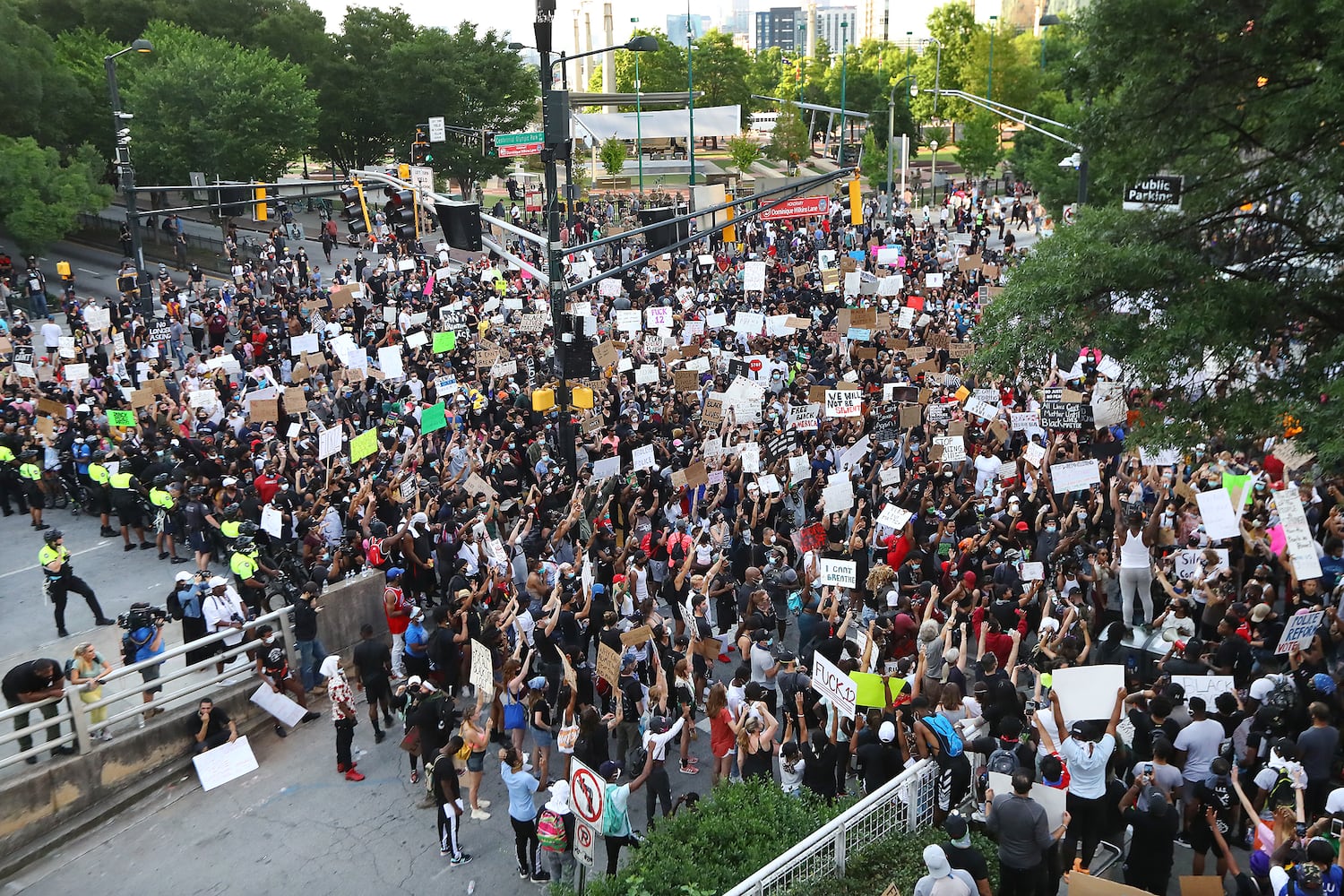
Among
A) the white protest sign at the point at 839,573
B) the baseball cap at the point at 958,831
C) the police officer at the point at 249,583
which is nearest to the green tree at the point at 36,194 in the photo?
the police officer at the point at 249,583

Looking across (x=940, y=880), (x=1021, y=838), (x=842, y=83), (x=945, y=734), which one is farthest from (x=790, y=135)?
(x=940, y=880)

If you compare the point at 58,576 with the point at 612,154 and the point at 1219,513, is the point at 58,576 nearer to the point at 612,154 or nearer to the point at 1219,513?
the point at 1219,513

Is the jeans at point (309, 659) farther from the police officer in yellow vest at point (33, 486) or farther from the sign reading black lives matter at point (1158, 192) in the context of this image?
the sign reading black lives matter at point (1158, 192)

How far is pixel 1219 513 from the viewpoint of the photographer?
11711 millimetres

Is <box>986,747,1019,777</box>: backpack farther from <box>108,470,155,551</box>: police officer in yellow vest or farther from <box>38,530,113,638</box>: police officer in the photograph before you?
<box>108,470,155,551</box>: police officer in yellow vest

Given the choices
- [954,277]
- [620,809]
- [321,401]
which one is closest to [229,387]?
[321,401]

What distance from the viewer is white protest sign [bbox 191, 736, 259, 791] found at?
36.4 ft

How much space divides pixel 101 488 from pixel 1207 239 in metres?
17.0

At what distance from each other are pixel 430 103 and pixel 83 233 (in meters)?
18.9

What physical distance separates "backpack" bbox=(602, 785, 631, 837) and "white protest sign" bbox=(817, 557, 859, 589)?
4174mm

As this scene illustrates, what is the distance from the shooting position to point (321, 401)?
21.1 m

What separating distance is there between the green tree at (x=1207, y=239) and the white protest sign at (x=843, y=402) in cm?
493

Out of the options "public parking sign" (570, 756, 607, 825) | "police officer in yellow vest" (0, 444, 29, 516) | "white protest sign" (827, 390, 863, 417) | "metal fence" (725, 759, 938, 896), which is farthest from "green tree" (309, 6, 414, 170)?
"metal fence" (725, 759, 938, 896)

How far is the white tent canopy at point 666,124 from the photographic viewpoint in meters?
66.4
